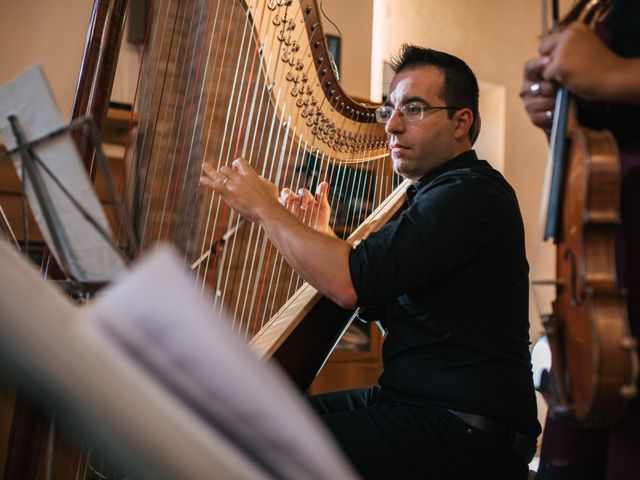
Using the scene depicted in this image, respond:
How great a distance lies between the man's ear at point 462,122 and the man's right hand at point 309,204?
393 millimetres

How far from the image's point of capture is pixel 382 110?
6.05ft

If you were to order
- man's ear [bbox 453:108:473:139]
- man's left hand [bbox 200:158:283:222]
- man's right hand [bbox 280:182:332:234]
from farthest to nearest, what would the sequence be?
man's right hand [bbox 280:182:332:234]
man's ear [bbox 453:108:473:139]
man's left hand [bbox 200:158:283:222]

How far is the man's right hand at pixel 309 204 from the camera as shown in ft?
6.16

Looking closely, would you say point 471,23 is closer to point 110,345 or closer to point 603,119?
point 603,119

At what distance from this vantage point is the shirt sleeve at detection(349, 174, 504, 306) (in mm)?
1374

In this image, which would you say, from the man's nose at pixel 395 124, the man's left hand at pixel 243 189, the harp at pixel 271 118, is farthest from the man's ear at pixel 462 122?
the man's left hand at pixel 243 189

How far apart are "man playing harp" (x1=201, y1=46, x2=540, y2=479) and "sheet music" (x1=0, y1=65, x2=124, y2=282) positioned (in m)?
0.54

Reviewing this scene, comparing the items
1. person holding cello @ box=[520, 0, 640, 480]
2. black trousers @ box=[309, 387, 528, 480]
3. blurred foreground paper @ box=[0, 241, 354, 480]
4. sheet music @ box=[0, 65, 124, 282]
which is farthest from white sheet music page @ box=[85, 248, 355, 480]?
black trousers @ box=[309, 387, 528, 480]

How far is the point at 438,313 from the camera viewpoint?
1.45 m

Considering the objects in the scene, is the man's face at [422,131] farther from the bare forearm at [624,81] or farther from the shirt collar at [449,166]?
the bare forearm at [624,81]

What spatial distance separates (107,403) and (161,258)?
124 mm

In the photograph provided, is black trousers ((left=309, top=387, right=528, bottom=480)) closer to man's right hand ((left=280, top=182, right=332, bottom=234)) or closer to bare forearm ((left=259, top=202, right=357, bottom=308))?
bare forearm ((left=259, top=202, right=357, bottom=308))

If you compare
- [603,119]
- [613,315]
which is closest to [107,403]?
[613,315]

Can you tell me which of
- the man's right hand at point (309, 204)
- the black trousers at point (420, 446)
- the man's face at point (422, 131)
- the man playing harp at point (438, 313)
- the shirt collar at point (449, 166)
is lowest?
the black trousers at point (420, 446)
